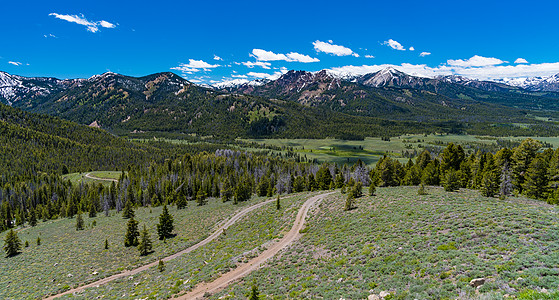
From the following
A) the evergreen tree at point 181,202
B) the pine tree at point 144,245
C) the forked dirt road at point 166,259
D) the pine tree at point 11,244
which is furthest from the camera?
the evergreen tree at point 181,202

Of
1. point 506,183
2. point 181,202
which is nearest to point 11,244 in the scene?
point 181,202

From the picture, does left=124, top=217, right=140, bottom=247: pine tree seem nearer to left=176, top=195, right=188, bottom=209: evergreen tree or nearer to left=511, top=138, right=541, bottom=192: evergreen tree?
left=176, top=195, right=188, bottom=209: evergreen tree

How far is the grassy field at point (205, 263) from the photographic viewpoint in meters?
34.4

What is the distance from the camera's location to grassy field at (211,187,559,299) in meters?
17.8

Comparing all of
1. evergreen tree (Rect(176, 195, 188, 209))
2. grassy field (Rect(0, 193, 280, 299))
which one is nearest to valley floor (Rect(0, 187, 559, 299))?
grassy field (Rect(0, 193, 280, 299))

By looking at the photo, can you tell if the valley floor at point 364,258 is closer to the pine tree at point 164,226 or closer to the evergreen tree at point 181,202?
the pine tree at point 164,226

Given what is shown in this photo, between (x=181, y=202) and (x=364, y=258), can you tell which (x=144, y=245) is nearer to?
(x=181, y=202)

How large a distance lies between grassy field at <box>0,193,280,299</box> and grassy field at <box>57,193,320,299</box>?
316 inches

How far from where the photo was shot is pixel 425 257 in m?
24.4

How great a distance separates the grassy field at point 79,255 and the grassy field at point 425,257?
33.6m

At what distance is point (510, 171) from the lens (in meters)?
59.4

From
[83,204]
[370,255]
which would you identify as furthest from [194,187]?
[370,255]

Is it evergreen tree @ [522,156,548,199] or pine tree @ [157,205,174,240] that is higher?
evergreen tree @ [522,156,548,199]

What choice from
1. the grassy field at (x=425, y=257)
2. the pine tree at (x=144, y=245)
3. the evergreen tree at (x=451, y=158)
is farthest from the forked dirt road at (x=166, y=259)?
the evergreen tree at (x=451, y=158)
